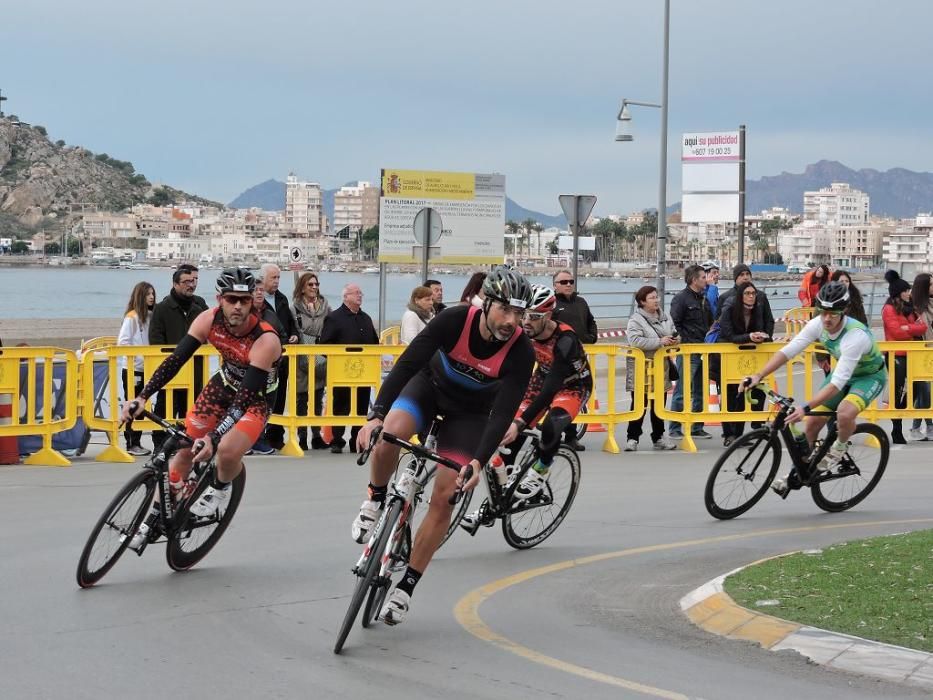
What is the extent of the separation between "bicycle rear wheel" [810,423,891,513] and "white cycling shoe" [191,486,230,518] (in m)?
5.70

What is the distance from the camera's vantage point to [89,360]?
1571cm

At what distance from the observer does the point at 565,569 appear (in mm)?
10031

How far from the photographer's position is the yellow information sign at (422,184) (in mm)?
28703

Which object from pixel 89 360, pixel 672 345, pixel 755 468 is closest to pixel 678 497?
pixel 755 468

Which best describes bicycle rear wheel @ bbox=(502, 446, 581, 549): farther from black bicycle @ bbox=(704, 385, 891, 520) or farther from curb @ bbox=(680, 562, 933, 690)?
curb @ bbox=(680, 562, 933, 690)

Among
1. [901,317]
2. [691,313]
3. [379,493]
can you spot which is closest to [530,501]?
[379,493]

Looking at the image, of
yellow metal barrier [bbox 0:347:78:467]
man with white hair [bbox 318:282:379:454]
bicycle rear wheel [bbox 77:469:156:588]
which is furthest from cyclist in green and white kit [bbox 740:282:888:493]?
yellow metal barrier [bbox 0:347:78:467]

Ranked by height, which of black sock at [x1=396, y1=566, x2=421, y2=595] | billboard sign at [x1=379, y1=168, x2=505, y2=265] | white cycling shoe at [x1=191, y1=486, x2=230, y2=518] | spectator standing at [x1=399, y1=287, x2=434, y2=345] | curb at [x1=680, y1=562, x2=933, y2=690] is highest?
billboard sign at [x1=379, y1=168, x2=505, y2=265]

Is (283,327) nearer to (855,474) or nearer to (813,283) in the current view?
(855,474)

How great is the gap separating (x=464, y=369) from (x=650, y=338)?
9278 millimetres

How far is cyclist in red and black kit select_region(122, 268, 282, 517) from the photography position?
9188 mm

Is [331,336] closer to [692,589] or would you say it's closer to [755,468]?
[755,468]

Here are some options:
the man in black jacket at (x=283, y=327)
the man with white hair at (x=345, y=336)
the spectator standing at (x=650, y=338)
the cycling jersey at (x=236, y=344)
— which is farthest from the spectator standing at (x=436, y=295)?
the cycling jersey at (x=236, y=344)

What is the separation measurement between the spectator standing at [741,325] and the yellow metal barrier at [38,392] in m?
7.96
